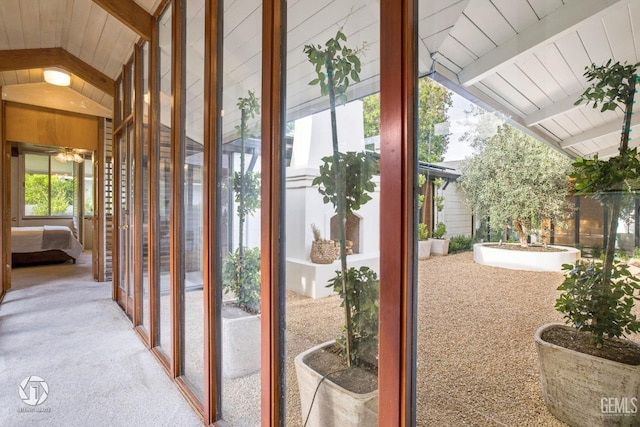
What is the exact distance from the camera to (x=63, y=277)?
5.49 m

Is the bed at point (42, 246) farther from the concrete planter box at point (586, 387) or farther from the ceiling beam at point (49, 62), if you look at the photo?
the concrete planter box at point (586, 387)

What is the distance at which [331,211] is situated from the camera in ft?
3.87

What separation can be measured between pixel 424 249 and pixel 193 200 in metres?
1.61

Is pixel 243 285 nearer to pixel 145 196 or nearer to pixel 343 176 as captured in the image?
pixel 343 176

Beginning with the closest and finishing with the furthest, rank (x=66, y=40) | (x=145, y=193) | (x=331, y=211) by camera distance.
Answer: (x=331, y=211)
(x=145, y=193)
(x=66, y=40)

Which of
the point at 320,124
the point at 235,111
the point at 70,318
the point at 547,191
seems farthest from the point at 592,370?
the point at 70,318

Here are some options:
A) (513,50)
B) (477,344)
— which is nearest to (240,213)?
(477,344)

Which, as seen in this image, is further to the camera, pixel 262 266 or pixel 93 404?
pixel 93 404

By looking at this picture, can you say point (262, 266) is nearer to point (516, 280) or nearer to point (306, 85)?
point (306, 85)

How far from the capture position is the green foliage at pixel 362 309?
1.01m

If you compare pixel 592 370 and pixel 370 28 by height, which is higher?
pixel 370 28

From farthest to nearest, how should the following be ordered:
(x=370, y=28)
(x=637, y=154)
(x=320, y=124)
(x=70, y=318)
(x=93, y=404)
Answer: (x=70, y=318) < (x=93, y=404) < (x=320, y=124) < (x=370, y=28) < (x=637, y=154)

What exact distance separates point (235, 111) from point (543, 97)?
1.37 meters

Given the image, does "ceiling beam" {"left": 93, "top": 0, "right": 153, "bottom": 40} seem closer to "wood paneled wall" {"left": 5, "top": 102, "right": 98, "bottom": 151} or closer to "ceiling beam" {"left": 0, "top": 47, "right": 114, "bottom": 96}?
"ceiling beam" {"left": 0, "top": 47, "right": 114, "bottom": 96}
